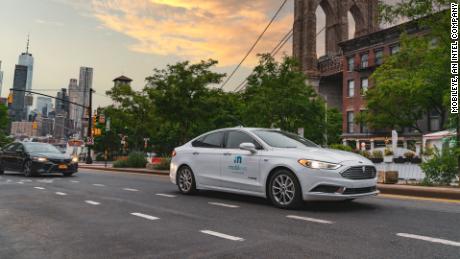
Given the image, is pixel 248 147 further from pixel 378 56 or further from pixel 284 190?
pixel 378 56

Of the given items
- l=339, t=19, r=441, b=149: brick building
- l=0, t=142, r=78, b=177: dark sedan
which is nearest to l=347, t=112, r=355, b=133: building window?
l=339, t=19, r=441, b=149: brick building

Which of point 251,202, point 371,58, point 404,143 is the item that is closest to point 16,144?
point 251,202

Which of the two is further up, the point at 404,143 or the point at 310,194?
the point at 404,143

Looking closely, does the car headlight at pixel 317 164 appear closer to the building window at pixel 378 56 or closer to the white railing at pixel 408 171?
the white railing at pixel 408 171

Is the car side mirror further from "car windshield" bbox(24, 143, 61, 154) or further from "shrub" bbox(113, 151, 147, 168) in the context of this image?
"shrub" bbox(113, 151, 147, 168)

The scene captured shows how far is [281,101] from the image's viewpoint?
22656mm

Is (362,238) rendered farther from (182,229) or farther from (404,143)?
(404,143)

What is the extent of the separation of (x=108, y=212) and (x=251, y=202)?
288 centimetres

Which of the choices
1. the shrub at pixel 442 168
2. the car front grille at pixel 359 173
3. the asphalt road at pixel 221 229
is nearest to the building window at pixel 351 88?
the shrub at pixel 442 168

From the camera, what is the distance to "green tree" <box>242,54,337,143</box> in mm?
22797

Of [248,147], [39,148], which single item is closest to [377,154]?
[39,148]

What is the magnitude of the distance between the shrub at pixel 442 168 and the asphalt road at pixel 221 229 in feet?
11.9

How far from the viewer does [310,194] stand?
281 inches

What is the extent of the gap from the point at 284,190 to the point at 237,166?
1.33 meters
